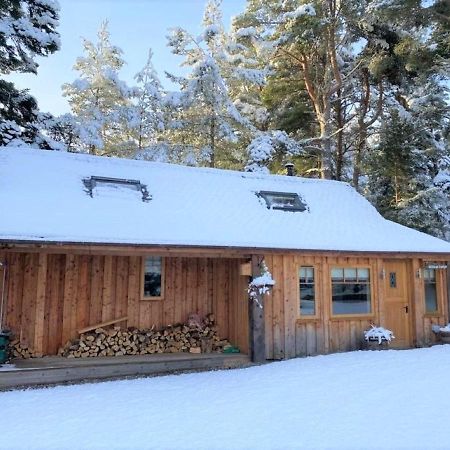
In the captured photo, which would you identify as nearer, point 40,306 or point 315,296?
point 40,306

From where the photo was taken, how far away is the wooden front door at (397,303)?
33.9 ft

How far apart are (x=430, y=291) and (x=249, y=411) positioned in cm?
681

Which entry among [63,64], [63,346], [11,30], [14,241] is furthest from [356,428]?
[63,64]

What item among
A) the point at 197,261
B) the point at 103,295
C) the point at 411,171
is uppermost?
the point at 411,171

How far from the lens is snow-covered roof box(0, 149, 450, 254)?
7.86 metres

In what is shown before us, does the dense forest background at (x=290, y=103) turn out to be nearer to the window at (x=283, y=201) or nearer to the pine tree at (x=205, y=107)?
the pine tree at (x=205, y=107)

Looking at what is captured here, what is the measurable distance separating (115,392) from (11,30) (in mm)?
10134

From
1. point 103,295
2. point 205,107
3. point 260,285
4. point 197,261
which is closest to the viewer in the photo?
point 260,285

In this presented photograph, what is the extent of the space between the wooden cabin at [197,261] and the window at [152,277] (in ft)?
0.07

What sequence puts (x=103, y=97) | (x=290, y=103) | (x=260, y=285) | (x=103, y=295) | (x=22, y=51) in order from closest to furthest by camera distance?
(x=260, y=285) → (x=103, y=295) → (x=22, y=51) → (x=103, y=97) → (x=290, y=103)

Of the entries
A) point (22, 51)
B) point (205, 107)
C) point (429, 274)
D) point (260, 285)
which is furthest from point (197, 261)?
point (205, 107)

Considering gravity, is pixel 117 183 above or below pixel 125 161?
below

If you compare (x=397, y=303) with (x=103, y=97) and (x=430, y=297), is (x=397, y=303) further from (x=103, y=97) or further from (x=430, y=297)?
(x=103, y=97)

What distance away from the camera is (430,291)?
1084 centimetres
